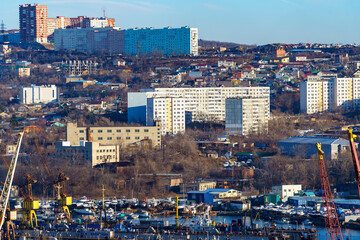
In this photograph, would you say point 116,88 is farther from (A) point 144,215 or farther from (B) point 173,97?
(A) point 144,215

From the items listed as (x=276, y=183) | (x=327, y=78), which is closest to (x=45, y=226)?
(x=276, y=183)

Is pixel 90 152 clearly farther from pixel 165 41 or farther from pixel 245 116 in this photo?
pixel 165 41

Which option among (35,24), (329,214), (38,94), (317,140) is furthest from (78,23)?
(329,214)

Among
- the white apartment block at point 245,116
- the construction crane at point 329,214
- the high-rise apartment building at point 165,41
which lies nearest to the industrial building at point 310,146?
the white apartment block at point 245,116

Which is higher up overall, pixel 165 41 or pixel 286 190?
pixel 165 41

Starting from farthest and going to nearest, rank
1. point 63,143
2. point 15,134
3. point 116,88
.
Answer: point 116,88 < point 15,134 < point 63,143

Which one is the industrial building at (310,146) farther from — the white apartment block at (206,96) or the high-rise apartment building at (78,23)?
the high-rise apartment building at (78,23)
